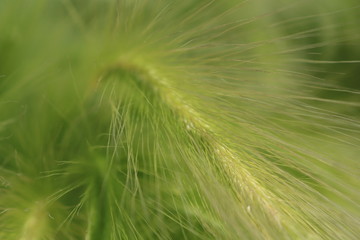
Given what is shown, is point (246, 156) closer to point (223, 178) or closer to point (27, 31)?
point (223, 178)

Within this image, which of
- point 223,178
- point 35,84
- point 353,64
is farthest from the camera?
point 353,64

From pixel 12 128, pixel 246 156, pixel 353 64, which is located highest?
pixel 12 128

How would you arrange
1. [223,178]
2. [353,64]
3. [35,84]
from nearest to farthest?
1. [223,178]
2. [35,84]
3. [353,64]

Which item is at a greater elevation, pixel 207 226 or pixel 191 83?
pixel 191 83

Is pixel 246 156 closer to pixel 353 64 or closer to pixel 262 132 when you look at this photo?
pixel 262 132

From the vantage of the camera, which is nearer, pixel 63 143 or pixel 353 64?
pixel 63 143

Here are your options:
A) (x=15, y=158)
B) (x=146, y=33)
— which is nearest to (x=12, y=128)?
(x=15, y=158)

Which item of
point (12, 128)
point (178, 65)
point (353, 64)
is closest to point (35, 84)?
point (12, 128)
